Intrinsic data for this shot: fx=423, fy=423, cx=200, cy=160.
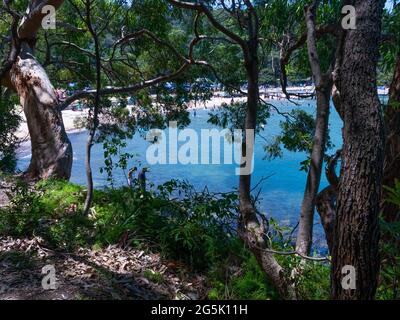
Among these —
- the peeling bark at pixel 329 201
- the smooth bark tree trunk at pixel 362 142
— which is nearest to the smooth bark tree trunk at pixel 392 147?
the peeling bark at pixel 329 201

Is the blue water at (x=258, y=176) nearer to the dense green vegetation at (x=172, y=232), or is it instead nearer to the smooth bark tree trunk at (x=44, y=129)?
the smooth bark tree trunk at (x=44, y=129)

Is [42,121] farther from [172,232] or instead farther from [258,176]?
[258,176]

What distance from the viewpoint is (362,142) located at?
194 centimetres

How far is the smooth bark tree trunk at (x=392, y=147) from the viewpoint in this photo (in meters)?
3.29

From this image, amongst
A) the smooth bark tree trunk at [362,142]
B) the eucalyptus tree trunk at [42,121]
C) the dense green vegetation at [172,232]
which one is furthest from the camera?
the eucalyptus tree trunk at [42,121]

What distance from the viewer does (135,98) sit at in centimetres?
956

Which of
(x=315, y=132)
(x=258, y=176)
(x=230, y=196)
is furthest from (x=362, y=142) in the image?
(x=258, y=176)

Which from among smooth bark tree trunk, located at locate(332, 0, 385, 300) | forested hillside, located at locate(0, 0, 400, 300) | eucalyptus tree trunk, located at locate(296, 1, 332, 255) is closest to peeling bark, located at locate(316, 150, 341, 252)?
forested hillside, located at locate(0, 0, 400, 300)

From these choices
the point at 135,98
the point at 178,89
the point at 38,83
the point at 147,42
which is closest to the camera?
the point at 38,83

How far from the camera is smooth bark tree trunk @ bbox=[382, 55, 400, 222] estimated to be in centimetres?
329

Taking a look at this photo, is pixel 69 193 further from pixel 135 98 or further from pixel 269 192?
pixel 269 192

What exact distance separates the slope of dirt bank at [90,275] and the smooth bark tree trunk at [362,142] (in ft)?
4.82

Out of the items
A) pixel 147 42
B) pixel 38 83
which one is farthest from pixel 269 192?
pixel 38 83
